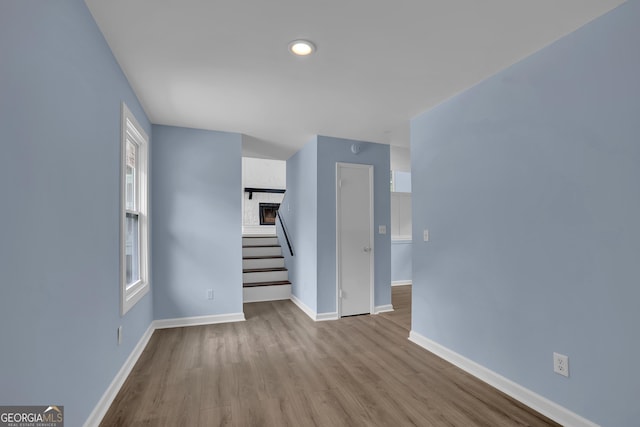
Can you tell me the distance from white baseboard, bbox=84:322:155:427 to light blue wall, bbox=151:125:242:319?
2.52ft

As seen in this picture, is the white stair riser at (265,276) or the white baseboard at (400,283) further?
the white baseboard at (400,283)

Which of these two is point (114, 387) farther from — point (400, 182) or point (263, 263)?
point (400, 182)

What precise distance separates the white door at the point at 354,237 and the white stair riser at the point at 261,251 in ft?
7.18

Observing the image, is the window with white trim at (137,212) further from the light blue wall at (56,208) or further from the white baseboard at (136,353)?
the light blue wall at (56,208)

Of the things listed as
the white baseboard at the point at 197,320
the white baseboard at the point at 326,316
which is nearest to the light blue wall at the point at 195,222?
the white baseboard at the point at 197,320

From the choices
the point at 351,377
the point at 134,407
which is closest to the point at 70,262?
the point at 134,407

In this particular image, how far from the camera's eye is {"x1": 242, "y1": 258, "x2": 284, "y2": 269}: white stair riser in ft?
18.4

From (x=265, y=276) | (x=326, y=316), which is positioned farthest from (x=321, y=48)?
(x=265, y=276)

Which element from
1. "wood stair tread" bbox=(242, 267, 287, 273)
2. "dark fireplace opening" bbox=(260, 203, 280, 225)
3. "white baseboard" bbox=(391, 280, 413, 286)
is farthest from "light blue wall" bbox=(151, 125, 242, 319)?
"dark fireplace opening" bbox=(260, 203, 280, 225)

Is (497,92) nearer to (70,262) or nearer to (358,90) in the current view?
(358,90)

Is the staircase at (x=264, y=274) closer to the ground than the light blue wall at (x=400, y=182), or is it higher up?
closer to the ground

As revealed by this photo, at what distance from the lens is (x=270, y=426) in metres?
1.99

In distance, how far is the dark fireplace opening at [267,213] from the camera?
9133 mm

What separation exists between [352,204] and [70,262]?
335cm
